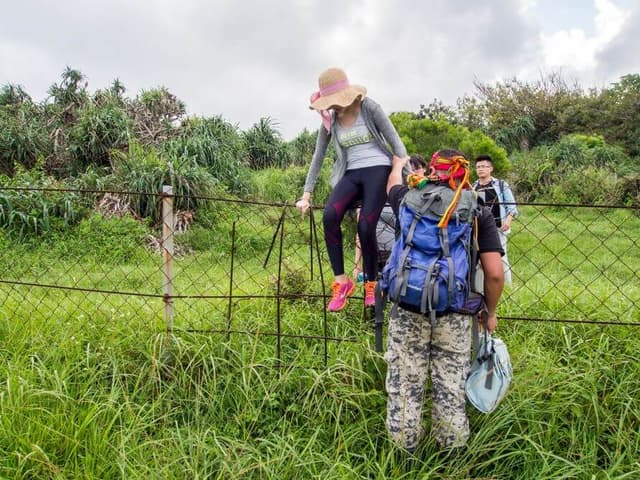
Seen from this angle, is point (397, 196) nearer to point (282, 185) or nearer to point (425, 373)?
point (425, 373)

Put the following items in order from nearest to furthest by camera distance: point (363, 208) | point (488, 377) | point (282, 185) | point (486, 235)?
point (486, 235) → point (488, 377) → point (363, 208) → point (282, 185)

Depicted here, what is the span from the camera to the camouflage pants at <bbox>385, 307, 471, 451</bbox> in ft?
6.39

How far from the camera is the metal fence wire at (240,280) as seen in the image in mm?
2693

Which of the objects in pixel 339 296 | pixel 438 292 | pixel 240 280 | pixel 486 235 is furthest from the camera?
pixel 240 280

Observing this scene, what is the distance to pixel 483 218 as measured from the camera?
1854 millimetres

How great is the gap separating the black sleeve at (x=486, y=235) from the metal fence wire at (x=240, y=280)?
0.42 meters

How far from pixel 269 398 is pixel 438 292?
1070mm

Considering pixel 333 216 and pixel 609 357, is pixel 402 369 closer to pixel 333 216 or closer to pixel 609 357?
pixel 333 216

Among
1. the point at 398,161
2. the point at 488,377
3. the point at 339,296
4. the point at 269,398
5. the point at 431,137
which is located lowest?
the point at 269,398

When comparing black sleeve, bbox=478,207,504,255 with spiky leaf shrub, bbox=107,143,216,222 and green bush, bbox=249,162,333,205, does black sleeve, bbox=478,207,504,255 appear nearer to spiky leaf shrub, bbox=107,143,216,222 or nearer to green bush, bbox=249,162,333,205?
spiky leaf shrub, bbox=107,143,216,222

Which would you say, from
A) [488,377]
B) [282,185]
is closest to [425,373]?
[488,377]

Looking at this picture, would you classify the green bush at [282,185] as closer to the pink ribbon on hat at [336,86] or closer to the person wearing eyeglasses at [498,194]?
the person wearing eyeglasses at [498,194]

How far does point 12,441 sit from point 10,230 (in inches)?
195

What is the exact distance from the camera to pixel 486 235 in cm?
185
